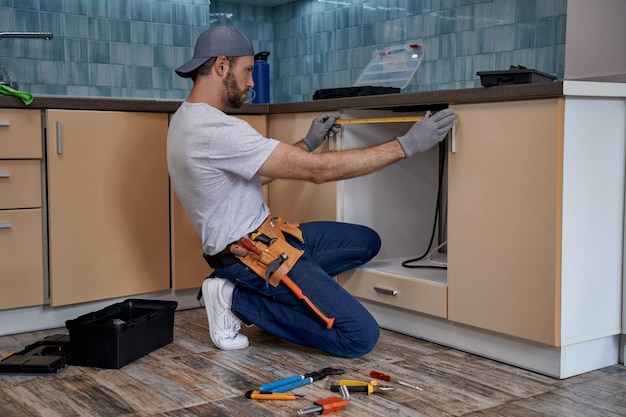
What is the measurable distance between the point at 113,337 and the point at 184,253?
86 cm

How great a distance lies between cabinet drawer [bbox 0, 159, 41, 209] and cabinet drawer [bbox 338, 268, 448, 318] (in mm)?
1218

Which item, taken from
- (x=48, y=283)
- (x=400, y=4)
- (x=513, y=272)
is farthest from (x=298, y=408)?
(x=400, y=4)

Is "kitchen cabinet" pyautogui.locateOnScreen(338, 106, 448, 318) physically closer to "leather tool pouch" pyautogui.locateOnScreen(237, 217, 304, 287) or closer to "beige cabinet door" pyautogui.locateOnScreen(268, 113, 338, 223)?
"beige cabinet door" pyautogui.locateOnScreen(268, 113, 338, 223)

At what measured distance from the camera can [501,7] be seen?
3229 millimetres

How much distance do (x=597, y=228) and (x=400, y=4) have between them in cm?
171

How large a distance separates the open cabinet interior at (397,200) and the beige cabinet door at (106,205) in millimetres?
779

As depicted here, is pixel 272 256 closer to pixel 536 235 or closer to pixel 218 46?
pixel 218 46

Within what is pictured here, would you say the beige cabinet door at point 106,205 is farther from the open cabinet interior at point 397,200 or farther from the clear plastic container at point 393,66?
the clear plastic container at point 393,66

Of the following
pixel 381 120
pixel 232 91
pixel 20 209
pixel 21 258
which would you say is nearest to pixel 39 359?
pixel 21 258

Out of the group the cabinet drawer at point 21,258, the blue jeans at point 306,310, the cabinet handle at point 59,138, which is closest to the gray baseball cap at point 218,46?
the cabinet handle at point 59,138

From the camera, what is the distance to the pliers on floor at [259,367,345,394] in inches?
89.4

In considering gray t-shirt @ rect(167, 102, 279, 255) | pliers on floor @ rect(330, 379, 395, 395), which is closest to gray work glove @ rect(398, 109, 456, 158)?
gray t-shirt @ rect(167, 102, 279, 255)

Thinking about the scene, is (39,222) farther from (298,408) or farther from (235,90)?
(298,408)

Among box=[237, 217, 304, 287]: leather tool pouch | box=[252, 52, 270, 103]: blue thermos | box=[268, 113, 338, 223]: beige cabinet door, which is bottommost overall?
box=[237, 217, 304, 287]: leather tool pouch
